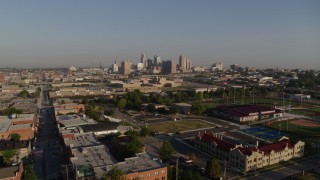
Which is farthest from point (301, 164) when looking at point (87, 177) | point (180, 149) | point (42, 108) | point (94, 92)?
point (94, 92)

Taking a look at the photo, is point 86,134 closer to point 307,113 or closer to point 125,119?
point 125,119

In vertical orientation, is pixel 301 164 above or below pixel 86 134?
below

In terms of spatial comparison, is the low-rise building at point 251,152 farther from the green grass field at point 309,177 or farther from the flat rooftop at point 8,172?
the flat rooftop at point 8,172

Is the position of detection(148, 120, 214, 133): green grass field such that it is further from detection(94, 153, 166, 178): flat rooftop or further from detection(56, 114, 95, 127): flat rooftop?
detection(94, 153, 166, 178): flat rooftop

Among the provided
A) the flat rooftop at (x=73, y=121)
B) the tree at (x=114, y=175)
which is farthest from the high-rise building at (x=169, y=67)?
the tree at (x=114, y=175)

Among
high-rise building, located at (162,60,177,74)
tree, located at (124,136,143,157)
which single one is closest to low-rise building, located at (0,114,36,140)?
tree, located at (124,136,143,157)

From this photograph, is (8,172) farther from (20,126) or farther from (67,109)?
(67,109)
